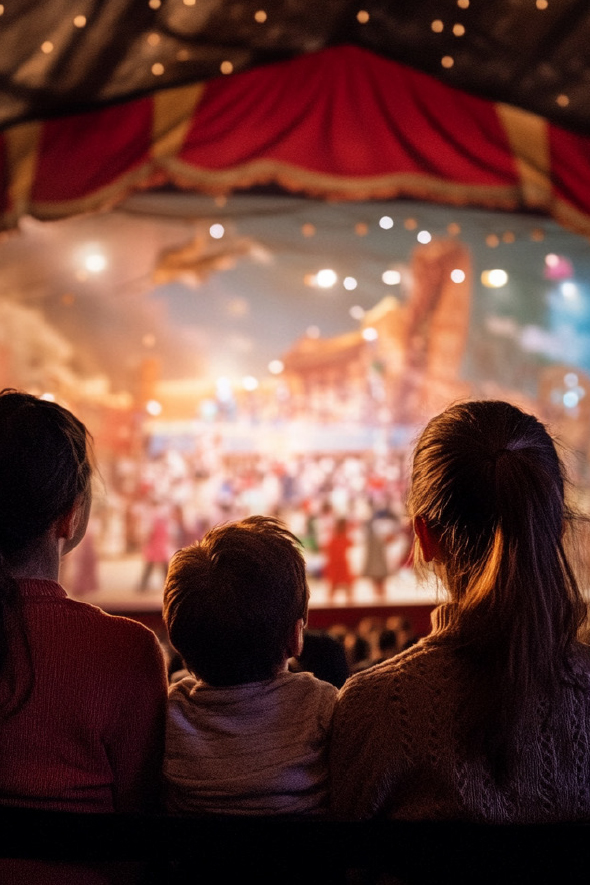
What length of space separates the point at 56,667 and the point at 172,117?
371 centimetres

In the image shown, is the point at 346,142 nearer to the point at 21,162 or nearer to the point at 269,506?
the point at 21,162

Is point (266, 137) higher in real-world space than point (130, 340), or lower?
higher

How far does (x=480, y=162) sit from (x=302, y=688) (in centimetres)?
387

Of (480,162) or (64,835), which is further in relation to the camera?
(480,162)

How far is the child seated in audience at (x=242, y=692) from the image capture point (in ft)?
3.13

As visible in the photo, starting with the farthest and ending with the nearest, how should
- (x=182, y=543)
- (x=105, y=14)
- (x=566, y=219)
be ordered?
(x=182, y=543)
(x=566, y=219)
(x=105, y=14)

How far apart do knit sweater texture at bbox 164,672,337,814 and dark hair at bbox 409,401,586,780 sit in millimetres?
197

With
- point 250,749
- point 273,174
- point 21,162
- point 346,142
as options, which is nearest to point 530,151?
point 346,142

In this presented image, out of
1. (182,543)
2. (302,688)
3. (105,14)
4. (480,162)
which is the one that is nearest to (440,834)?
(302,688)

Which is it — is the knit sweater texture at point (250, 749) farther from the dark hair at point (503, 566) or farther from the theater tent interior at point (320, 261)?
the theater tent interior at point (320, 261)

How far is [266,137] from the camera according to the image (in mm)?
4344

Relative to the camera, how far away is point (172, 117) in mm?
4164

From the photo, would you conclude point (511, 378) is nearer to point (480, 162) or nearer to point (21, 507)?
point (480, 162)

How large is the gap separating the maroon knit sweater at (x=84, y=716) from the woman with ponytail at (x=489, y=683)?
0.78 feet
